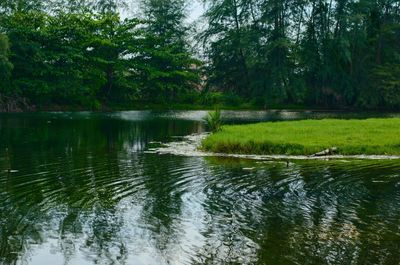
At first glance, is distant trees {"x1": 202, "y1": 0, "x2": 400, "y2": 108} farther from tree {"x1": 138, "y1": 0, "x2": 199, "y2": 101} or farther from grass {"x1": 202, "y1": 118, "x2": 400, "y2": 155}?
grass {"x1": 202, "y1": 118, "x2": 400, "y2": 155}

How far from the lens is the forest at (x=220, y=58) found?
226ft

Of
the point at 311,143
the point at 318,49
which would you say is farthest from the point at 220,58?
the point at 311,143

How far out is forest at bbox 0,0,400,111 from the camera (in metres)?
69.0

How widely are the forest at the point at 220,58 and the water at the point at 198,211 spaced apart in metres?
52.8

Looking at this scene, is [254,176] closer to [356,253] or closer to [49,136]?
[356,253]

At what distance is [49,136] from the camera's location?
29219mm

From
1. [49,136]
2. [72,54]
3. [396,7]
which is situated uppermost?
[396,7]

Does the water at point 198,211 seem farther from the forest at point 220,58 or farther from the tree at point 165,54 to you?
the tree at point 165,54

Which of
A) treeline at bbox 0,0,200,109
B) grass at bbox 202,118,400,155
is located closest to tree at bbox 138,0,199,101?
treeline at bbox 0,0,200,109

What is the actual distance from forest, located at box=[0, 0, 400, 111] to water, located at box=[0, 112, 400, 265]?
173 feet

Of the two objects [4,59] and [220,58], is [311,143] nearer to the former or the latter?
[4,59]

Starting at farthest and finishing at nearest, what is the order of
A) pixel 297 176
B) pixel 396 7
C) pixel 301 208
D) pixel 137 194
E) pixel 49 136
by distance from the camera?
pixel 396 7, pixel 49 136, pixel 297 176, pixel 137 194, pixel 301 208

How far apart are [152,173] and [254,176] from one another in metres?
3.23

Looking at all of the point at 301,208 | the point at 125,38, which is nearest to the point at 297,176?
the point at 301,208
